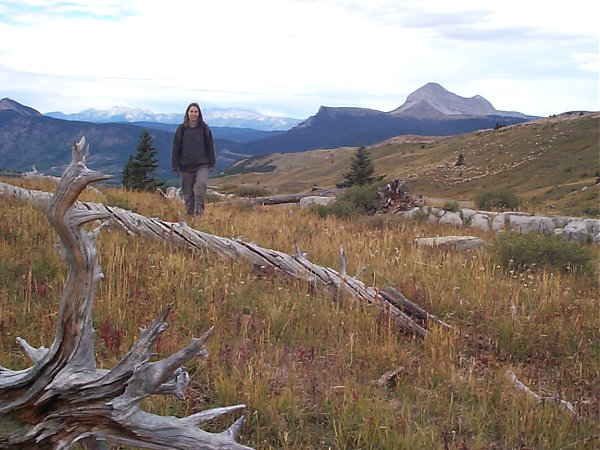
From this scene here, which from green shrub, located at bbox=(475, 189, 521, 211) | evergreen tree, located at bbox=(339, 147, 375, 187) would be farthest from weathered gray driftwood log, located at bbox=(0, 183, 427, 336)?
evergreen tree, located at bbox=(339, 147, 375, 187)

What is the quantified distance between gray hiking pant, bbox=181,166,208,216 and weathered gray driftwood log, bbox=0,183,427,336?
2.73 m

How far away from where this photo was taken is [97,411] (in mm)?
2283

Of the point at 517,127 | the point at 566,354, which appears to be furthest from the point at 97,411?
the point at 517,127

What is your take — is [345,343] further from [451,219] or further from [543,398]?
[451,219]

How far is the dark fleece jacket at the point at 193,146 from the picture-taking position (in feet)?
33.3

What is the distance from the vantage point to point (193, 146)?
10188 millimetres

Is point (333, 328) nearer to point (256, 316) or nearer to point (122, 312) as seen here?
point (256, 316)

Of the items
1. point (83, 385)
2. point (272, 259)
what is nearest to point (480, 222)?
point (272, 259)

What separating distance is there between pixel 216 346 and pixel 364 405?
1.09 m

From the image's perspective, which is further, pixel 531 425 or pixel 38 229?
pixel 38 229

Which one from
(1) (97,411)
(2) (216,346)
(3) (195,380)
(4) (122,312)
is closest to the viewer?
(1) (97,411)

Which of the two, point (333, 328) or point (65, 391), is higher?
point (65, 391)

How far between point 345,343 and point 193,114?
6.80 meters

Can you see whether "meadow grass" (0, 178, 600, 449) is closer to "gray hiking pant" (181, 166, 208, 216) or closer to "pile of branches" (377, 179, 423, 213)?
"gray hiking pant" (181, 166, 208, 216)
